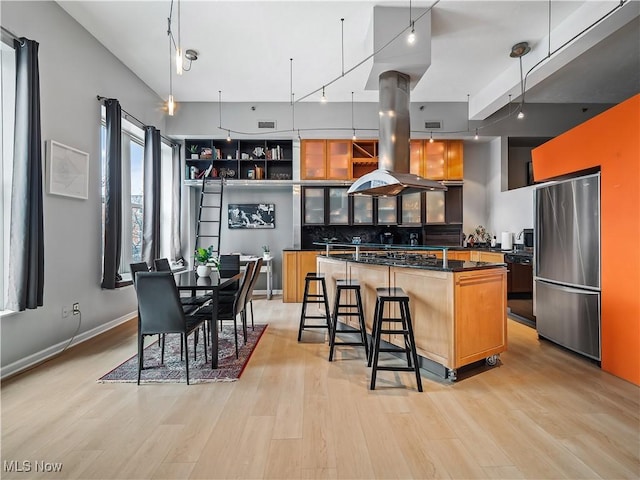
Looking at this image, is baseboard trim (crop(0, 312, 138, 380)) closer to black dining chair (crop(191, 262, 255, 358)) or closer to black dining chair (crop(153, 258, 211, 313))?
black dining chair (crop(153, 258, 211, 313))

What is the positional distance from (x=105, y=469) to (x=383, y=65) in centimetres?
415

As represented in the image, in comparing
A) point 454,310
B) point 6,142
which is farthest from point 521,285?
point 6,142

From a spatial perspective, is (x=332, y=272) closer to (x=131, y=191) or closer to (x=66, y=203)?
(x=66, y=203)

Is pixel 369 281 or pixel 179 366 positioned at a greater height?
pixel 369 281

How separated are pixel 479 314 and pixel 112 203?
14.1 feet

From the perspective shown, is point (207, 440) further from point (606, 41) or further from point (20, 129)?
point (606, 41)

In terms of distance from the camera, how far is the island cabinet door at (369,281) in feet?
10.8

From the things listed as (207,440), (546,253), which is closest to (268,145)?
(546,253)

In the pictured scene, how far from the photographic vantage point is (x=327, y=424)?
6.66 ft

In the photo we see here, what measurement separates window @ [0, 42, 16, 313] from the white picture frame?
29cm

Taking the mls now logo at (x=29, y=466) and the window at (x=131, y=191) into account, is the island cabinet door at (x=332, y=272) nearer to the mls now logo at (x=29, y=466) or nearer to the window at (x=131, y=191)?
the mls now logo at (x=29, y=466)

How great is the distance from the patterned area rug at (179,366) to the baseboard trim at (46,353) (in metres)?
0.79

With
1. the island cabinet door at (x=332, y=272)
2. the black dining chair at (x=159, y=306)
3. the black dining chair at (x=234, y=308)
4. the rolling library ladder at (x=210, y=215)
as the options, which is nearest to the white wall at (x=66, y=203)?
the black dining chair at (x=159, y=306)

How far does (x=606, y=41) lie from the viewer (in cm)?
359
